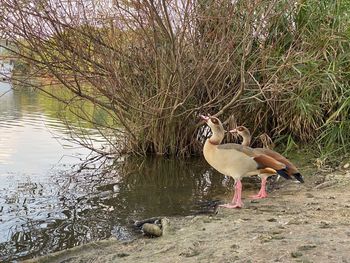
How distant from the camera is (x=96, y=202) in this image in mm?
7480

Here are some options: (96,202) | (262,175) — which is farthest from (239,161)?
(96,202)

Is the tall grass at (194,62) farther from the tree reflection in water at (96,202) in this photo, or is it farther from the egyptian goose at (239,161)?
the egyptian goose at (239,161)

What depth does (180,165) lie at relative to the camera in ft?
34.8

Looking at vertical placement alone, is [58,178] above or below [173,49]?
below

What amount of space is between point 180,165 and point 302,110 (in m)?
2.68

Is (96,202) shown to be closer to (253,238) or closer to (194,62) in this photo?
(253,238)

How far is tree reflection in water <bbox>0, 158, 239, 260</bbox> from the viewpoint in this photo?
5.94 metres

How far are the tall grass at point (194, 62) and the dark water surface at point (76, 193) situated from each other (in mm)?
1162

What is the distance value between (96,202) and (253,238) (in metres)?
3.22

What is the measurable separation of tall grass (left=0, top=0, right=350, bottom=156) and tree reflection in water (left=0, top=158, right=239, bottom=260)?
1185mm

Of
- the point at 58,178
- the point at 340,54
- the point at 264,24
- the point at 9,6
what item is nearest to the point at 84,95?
the point at 58,178

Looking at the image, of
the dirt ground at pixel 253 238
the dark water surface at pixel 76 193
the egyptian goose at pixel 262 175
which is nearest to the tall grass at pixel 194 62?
the dark water surface at pixel 76 193

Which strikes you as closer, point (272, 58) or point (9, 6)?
point (9, 6)

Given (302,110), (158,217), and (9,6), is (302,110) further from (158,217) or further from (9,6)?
(9,6)
